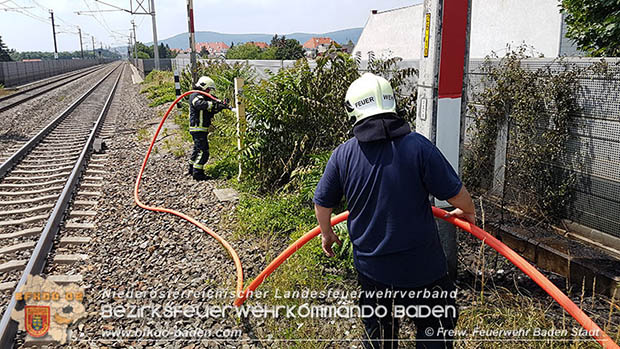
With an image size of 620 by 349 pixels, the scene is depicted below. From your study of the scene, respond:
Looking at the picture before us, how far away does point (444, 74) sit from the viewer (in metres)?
4.07

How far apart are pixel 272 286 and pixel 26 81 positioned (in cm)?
4648

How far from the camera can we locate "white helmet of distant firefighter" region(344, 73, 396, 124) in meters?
2.72

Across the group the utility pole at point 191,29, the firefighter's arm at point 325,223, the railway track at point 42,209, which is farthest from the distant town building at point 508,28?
the firefighter's arm at point 325,223

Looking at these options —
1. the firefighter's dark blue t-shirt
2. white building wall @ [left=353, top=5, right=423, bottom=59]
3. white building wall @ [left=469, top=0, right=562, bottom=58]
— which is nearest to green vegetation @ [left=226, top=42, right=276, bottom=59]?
white building wall @ [left=353, top=5, right=423, bottom=59]

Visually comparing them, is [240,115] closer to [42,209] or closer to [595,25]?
[42,209]

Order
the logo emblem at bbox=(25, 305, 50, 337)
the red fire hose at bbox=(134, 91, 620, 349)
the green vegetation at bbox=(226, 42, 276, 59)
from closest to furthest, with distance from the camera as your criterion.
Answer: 1. the red fire hose at bbox=(134, 91, 620, 349)
2. the logo emblem at bbox=(25, 305, 50, 337)
3. the green vegetation at bbox=(226, 42, 276, 59)

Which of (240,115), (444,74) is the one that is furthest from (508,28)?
(444,74)

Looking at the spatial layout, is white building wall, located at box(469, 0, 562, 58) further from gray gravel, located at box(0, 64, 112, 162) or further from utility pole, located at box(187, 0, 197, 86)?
gray gravel, located at box(0, 64, 112, 162)

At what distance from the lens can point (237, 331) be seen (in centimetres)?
405

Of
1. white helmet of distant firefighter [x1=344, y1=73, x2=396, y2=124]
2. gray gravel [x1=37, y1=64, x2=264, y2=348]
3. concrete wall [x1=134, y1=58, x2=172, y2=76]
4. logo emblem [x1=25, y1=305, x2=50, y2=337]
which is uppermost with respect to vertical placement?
concrete wall [x1=134, y1=58, x2=172, y2=76]

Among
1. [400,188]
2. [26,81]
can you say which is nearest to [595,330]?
[400,188]

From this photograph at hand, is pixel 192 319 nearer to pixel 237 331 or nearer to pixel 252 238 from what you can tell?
pixel 237 331

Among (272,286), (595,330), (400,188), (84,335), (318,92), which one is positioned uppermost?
(318,92)

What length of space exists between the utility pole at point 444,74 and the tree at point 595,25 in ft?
10.7
